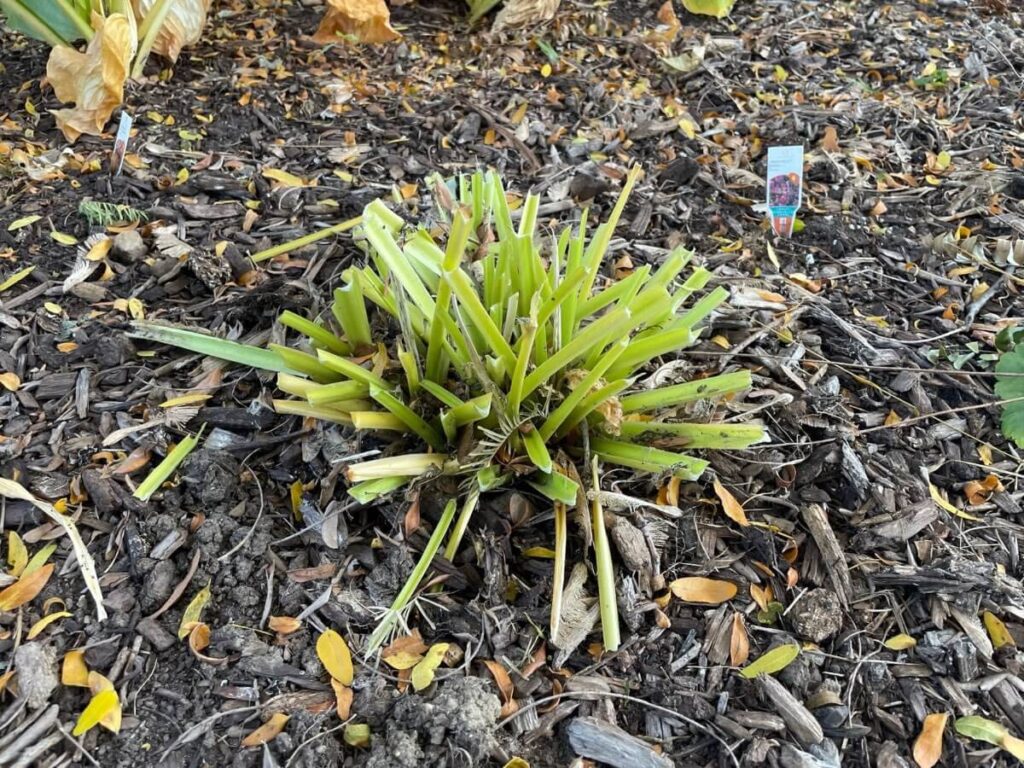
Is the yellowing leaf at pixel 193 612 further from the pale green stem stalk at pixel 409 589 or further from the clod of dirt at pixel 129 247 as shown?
the clod of dirt at pixel 129 247

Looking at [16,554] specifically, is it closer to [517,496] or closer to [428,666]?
[428,666]

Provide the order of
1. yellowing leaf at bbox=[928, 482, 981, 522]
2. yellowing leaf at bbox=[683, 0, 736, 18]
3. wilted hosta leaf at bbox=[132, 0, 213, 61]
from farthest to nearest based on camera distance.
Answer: yellowing leaf at bbox=[683, 0, 736, 18] → wilted hosta leaf at bbox=[132, 0, 213, 61] → yellowing leaf at bbox=[928, 482, 981, 522]

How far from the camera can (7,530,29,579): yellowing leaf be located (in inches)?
50.2

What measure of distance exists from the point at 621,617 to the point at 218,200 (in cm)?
142

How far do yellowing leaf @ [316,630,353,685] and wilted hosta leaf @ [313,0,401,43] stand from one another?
1.92 m

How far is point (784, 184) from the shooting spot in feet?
6.43

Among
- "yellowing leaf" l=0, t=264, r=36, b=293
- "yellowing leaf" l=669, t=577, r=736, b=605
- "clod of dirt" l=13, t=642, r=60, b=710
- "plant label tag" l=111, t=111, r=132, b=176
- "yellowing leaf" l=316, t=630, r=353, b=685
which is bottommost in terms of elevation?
"yellowing leaf" l=669, t=577, r=736, b=605

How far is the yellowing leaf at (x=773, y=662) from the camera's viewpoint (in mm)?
1212

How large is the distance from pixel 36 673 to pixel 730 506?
3.62 ft

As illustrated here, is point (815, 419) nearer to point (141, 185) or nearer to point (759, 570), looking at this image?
point (759, 570)

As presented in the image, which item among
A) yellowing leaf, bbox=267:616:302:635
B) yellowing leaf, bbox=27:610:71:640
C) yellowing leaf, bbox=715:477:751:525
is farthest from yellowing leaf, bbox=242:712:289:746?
yellowing leaf, bbox=715:477:751:525

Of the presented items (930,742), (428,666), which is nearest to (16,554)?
(428,666)

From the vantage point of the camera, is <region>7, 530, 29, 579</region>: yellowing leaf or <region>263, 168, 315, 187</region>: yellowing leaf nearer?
<region>7, 530, 29, 579</region>: yellowing leaf

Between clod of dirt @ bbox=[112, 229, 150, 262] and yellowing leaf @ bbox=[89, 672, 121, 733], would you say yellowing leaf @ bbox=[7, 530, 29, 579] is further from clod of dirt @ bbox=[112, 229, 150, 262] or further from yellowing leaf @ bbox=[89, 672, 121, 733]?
clod of dirt @ bbox=[112, 229, 150, 262]
